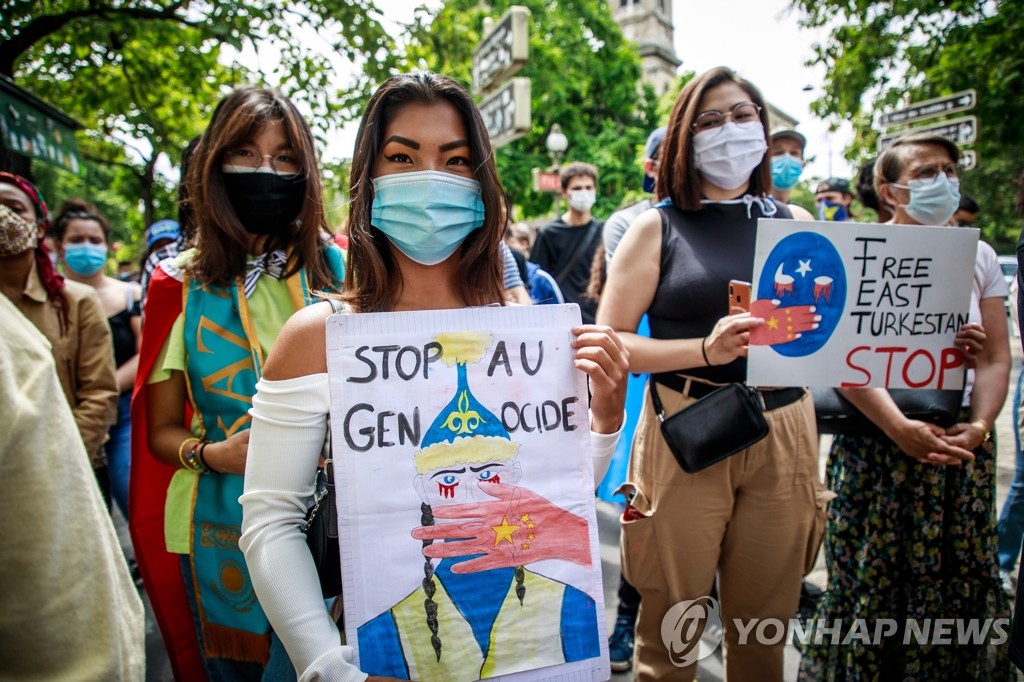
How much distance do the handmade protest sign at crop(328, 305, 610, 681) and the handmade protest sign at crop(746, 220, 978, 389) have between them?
906mm

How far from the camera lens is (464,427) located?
1.20m

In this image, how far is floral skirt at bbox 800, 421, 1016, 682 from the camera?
7.47 feet

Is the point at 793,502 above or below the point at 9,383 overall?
below

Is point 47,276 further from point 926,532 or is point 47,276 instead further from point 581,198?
point 926,532

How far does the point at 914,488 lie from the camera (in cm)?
234

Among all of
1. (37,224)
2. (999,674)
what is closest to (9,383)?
(37,224)

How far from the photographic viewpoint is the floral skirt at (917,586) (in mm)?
2275

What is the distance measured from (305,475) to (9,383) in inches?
20.0

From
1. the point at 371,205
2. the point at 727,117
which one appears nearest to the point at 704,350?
the point at 727,117

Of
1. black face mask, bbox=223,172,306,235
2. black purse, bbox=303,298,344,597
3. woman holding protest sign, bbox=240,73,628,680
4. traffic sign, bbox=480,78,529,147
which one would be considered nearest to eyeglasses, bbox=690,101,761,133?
woman holding protest sign, bbox=240,73,628,680

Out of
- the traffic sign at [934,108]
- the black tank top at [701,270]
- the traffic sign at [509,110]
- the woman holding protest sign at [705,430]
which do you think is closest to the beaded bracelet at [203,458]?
the woman holding protest sign at [705,430]

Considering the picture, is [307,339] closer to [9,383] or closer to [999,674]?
[9,383]

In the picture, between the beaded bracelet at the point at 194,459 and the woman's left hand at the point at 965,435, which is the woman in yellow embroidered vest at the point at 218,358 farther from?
the woman's left hand at the point at 965,435

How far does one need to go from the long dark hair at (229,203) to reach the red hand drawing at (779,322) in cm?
128
